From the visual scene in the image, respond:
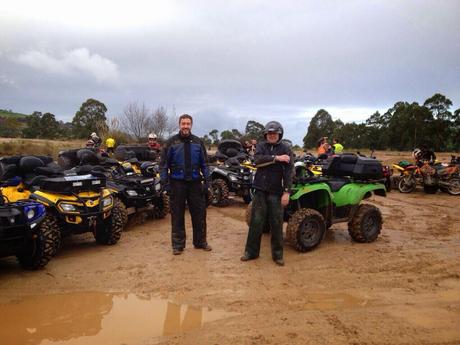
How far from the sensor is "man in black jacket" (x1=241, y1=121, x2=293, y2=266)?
5.36m

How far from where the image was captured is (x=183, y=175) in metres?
5.79

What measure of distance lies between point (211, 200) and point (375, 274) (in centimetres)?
519

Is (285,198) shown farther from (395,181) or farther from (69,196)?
(395,181)

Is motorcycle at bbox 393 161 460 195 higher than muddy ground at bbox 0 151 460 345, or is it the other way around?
motorcycle at bbox 393 161 460 195

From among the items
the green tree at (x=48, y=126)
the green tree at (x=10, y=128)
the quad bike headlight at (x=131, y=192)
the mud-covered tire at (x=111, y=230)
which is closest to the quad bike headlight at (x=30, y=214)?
the mud-covered tire at (x=111, y=230)

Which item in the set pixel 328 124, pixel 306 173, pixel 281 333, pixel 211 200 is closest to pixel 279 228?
pixel 306 173

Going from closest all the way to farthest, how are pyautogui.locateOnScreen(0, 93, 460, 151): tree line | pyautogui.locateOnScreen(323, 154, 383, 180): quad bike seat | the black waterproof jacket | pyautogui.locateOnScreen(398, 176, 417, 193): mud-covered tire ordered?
the black waterproof jacket, pyautogui.locateOnScreen(323, 154, 383, 180): quad bike seat, pyautogui.locateOnScreen(398, 176, 417, 193): mud-covered tire, pyautogui.locateOnScreen(0, 93, 460, 151): tree line

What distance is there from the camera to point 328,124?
1524 inches

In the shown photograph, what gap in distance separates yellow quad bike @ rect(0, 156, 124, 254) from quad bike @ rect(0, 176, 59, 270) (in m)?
0.19

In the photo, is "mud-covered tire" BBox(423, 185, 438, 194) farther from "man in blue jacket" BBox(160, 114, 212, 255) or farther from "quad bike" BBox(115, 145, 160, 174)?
"man in blue jacket" BBox(160, 114, 212, 255)

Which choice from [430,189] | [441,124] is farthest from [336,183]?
[441,124]

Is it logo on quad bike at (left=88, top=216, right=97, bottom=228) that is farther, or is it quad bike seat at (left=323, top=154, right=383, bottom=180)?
quad bike seat at (left=323, top=154, right=383, bottom=180)

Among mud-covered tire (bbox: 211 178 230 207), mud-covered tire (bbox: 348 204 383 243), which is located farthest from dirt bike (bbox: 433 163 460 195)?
mud-covered tire (bbox: 348 204 383 243)

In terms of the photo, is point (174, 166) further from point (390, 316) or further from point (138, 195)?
point (390, 316)
